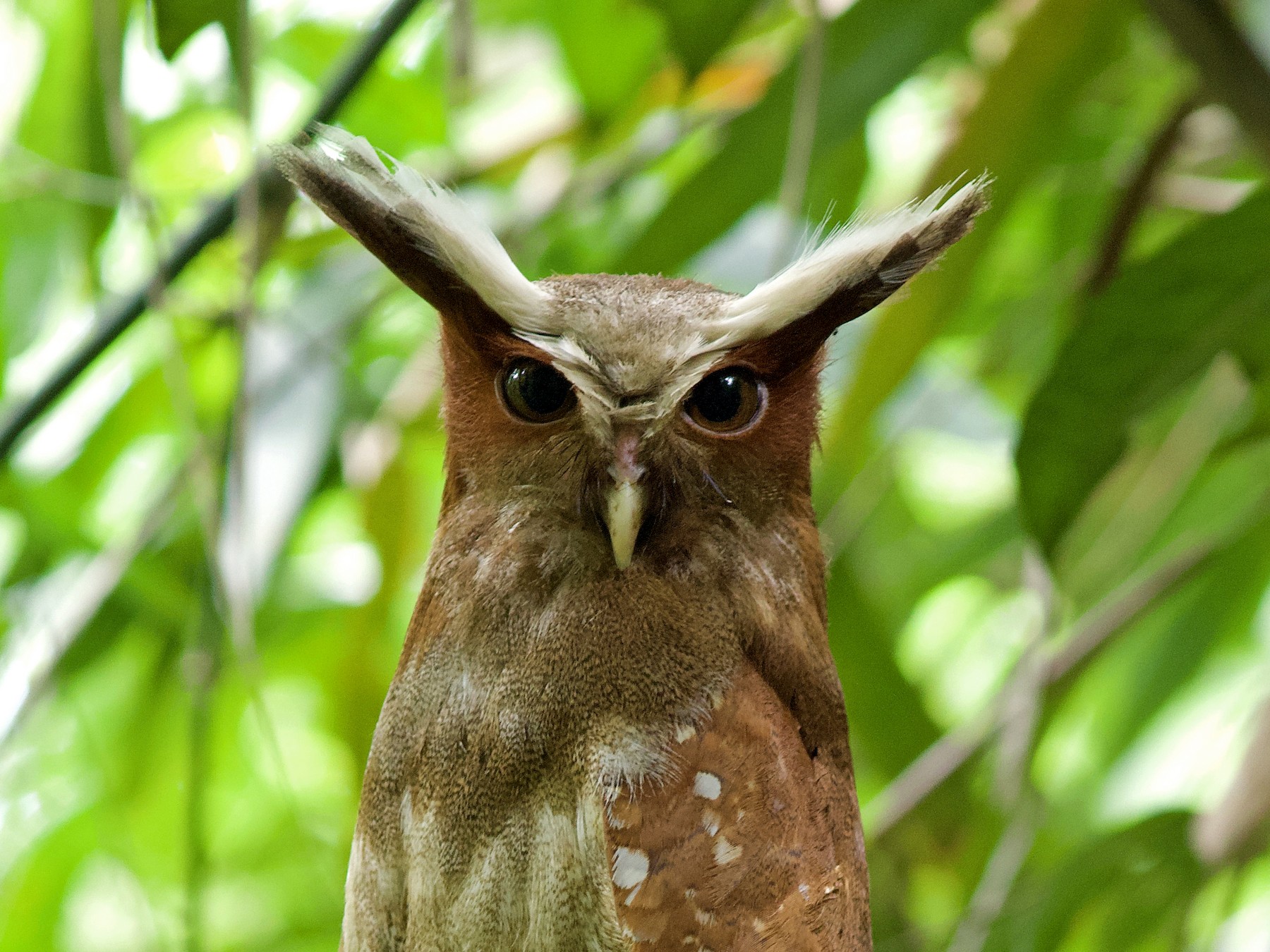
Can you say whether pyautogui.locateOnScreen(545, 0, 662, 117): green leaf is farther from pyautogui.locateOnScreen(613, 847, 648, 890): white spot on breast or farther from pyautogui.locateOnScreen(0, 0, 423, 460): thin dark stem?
pyautogui.locateOnScreen(613, 847, 648, 890): white spot on breast

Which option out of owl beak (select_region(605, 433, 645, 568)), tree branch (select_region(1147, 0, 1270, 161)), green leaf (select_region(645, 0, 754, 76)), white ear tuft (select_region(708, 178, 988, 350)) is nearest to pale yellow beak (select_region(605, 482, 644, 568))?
owl beak (select_region(605, 433, 645, 568))

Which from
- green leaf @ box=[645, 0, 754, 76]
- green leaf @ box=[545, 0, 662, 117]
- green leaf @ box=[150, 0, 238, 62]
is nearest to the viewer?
green leaf @ box=[150, 0, 238, 62]

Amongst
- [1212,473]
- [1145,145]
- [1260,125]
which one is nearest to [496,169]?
[1145,145]

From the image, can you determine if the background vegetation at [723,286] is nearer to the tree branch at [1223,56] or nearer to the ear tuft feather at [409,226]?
the tree branch at [1223,56]

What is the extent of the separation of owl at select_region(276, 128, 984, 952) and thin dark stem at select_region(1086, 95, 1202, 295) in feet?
2.99

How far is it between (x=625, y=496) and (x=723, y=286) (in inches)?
43.6

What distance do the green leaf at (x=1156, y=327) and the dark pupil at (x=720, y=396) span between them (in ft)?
1.77

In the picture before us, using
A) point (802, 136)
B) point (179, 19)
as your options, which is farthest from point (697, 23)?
point (179, 19)

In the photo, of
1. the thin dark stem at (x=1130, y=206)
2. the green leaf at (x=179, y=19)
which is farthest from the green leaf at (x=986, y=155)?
the green leaf at (x=179, y=19)

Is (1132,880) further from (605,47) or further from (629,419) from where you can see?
(605,47)

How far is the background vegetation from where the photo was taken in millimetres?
1409

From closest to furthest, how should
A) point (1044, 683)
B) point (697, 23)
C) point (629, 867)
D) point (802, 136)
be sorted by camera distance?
1. point (629, 867)
2. point (802, 136)
3. point (697, 23)
4. point (1044, 683)

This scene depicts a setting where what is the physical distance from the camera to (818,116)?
157 centimetres

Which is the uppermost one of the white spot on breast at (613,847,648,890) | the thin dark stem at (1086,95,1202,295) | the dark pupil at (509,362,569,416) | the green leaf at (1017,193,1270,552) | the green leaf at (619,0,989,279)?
the green leaf at (619,0,989,279)
